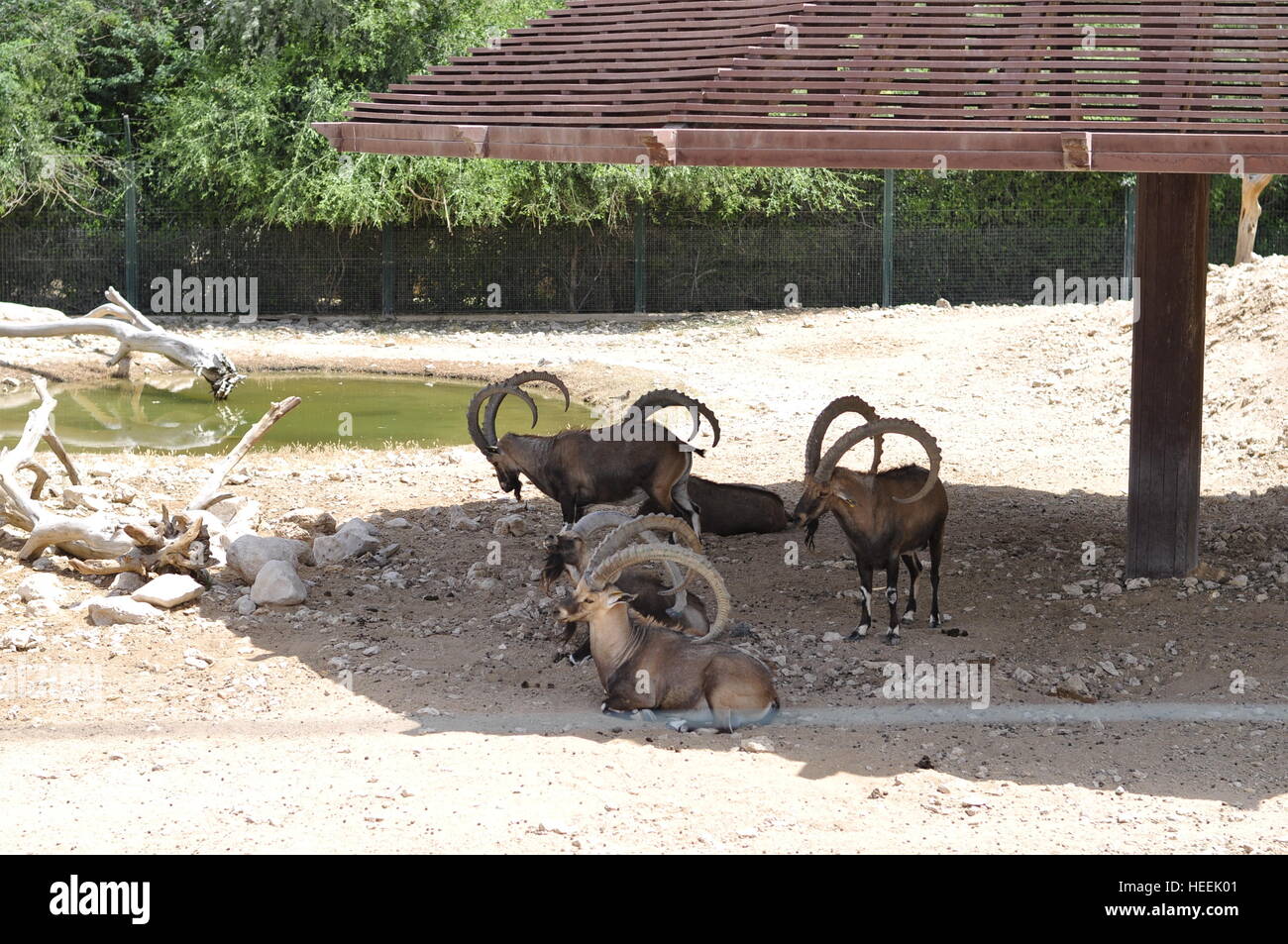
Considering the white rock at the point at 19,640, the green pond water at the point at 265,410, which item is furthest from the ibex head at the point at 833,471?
the green pond water at the point at 265,410

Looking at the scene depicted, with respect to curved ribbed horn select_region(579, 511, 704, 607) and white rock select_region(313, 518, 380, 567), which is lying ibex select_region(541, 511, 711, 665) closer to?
curved ribbed horn select_region(579, 511, 704, 607)

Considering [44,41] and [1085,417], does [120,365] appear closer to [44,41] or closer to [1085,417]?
[44,41]

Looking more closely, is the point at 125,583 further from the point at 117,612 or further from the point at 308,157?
the point at 308,157

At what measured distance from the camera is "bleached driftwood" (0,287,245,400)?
1603cm

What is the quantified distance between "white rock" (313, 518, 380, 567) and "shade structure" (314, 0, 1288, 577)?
289 cm

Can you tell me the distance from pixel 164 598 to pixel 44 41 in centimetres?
2281

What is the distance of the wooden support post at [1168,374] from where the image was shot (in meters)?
10.6

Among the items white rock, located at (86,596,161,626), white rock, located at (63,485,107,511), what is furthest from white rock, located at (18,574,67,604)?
white rock, located at (63,485,107,511)

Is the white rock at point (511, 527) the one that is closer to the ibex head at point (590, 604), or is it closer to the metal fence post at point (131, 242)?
the ibex head at point (590, 604)

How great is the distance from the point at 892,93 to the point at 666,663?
385 centimetres

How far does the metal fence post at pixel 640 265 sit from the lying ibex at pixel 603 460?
16173mm

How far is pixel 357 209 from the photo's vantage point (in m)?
26.0

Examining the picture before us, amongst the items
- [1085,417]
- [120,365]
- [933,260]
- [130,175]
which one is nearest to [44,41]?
[130,175]

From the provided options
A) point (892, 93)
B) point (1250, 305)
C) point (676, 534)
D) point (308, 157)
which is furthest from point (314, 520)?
point (308, 157)
